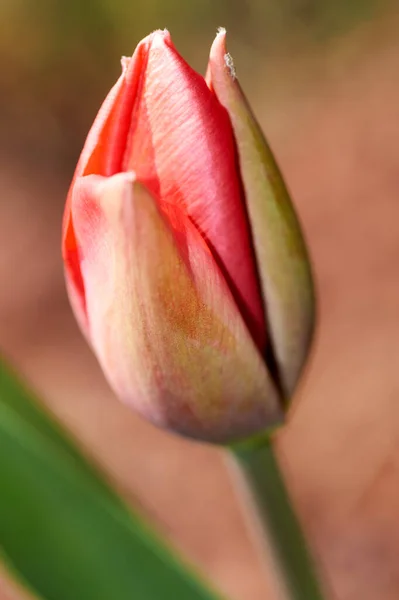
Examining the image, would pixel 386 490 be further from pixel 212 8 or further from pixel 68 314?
pixel 212 8

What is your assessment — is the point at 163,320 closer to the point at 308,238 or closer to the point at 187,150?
the point at 187,150

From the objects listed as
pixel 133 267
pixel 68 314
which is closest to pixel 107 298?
pixel 133 267

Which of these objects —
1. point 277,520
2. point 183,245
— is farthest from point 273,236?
point 277,520

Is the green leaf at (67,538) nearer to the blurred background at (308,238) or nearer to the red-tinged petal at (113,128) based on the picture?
the red-tinged petal at (113,128)

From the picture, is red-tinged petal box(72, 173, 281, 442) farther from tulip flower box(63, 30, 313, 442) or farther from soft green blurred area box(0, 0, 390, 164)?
soft green blurred area box(0, 0, 390, 164)

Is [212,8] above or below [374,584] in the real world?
above

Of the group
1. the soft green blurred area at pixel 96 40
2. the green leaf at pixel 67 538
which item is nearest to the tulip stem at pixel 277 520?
the green leaf at pixel 67 538
